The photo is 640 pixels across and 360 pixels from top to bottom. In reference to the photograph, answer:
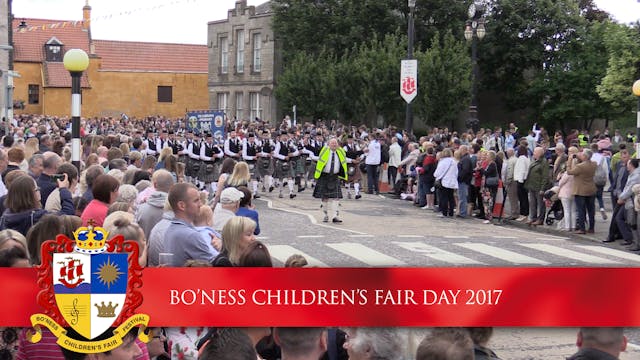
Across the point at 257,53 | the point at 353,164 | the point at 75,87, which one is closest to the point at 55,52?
the point at 75,87

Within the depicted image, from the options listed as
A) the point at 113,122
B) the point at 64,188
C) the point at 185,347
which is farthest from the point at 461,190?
the point at 185,347

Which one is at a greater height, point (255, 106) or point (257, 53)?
point (257, 53)

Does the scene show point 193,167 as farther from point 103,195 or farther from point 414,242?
point 103,195

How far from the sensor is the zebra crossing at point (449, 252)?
44.2 feet

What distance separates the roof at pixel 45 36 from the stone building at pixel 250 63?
85.9 ft

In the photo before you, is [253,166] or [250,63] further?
[250,63]

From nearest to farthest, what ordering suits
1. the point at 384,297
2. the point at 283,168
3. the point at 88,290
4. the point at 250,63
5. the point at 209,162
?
the point at 88,290
the point at 384,297
the point at 209,162
the point at 283,168
the point at 250,63

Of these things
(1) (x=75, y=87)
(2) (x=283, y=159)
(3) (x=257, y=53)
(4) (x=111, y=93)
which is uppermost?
(3) (x=257, y=53)

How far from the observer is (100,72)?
51.9ft

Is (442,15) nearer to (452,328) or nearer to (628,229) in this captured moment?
(628,229)

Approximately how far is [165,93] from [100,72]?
9.74ft

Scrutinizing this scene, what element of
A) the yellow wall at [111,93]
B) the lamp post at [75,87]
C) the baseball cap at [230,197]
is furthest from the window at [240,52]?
the baseball cap at [230,197]

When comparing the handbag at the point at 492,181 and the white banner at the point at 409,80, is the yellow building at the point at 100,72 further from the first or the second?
the white banner at the point at 409,80

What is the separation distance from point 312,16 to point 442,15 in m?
7.32
